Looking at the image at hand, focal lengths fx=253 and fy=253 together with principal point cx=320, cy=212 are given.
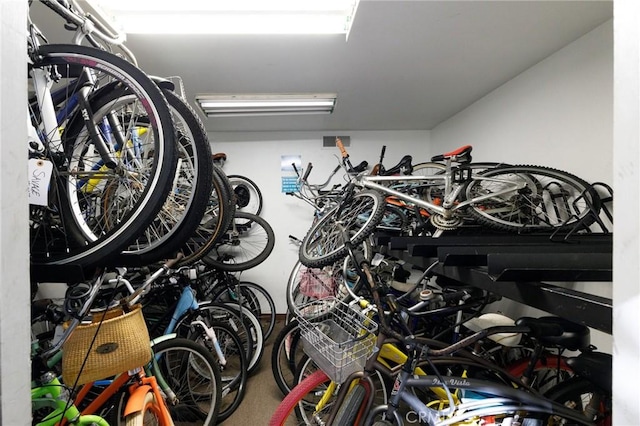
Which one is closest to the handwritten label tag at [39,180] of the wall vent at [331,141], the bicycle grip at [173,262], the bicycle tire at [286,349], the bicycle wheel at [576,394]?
the bicycle grip at [173,262]

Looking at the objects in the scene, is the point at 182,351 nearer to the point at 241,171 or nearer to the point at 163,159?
the point at 163,159

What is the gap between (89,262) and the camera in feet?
2.65

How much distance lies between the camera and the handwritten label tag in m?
0.70

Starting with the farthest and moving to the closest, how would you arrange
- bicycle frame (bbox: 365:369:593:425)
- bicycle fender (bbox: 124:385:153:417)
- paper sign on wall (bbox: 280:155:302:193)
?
paper sign on wall (bbox: 280:155:302:193) < bicycle fender (bbox: 124:385:153:417) < bicycle frame (bbox: 365:369:593:425)

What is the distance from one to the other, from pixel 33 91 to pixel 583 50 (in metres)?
2.82

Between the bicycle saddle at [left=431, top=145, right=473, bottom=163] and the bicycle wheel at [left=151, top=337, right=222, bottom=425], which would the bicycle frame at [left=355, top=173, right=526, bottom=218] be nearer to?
the bicycle saddle at [left=431, top=145, right=473, bottom=163]

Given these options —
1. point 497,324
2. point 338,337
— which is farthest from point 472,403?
point 338,337

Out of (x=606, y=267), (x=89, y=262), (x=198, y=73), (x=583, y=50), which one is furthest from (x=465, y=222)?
(x=198, y=73)

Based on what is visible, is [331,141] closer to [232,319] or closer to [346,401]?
[232,319]

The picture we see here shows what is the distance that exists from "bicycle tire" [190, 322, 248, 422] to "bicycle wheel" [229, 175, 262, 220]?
1.57 m

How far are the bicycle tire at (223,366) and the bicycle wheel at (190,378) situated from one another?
0.13 m
